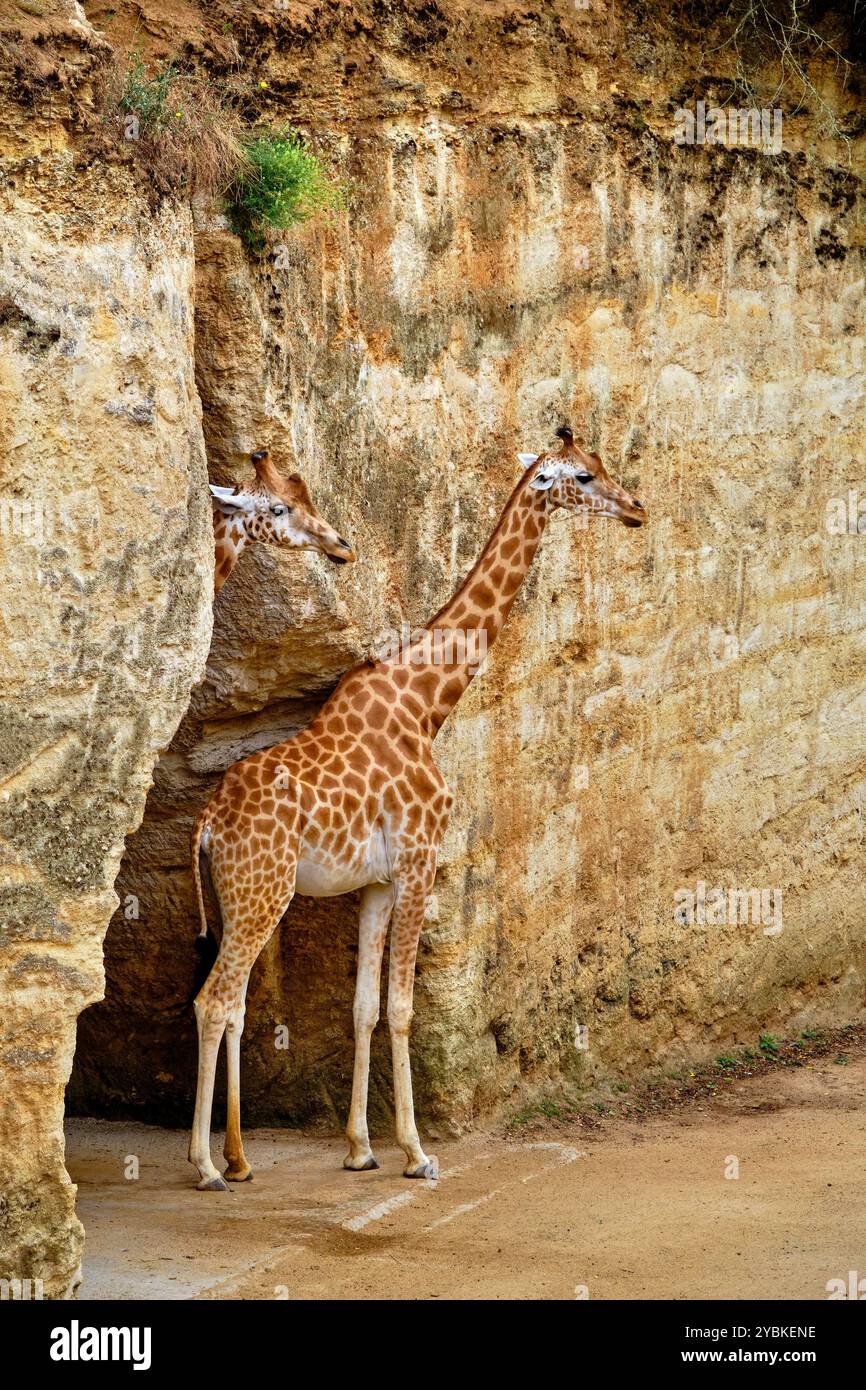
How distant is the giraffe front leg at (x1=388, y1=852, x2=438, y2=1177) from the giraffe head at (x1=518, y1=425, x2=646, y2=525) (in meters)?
1.65

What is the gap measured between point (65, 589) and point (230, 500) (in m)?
1.33

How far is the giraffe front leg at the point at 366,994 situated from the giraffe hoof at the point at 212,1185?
0.66 m

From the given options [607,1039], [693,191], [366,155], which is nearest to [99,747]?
[366,155]

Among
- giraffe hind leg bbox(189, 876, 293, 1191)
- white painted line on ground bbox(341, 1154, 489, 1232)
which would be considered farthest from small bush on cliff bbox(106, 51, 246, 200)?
white painted line on ground bbox(341, 1154, 489, 1232)

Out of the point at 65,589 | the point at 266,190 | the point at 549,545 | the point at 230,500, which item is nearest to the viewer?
the point at 65,589

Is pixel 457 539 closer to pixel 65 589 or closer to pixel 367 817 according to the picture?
pixel 367 817

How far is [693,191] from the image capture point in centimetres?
1021

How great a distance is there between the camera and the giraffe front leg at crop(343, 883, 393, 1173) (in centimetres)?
855

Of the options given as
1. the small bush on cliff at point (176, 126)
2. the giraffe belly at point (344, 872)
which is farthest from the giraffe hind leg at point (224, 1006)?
the small bush on cliff at point (176, 126)

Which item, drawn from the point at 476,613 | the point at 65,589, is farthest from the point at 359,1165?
the point at 65,589

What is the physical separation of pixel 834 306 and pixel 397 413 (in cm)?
335

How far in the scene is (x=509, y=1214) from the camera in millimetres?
8156

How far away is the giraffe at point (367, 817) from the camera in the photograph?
8.02 m

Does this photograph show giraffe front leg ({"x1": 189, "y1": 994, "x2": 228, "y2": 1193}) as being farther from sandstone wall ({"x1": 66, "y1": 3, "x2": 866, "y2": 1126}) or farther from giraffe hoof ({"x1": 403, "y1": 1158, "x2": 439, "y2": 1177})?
sandstone wall ({"x1": 66, "y1": 3, "x2": 866, "y2": 1126})
